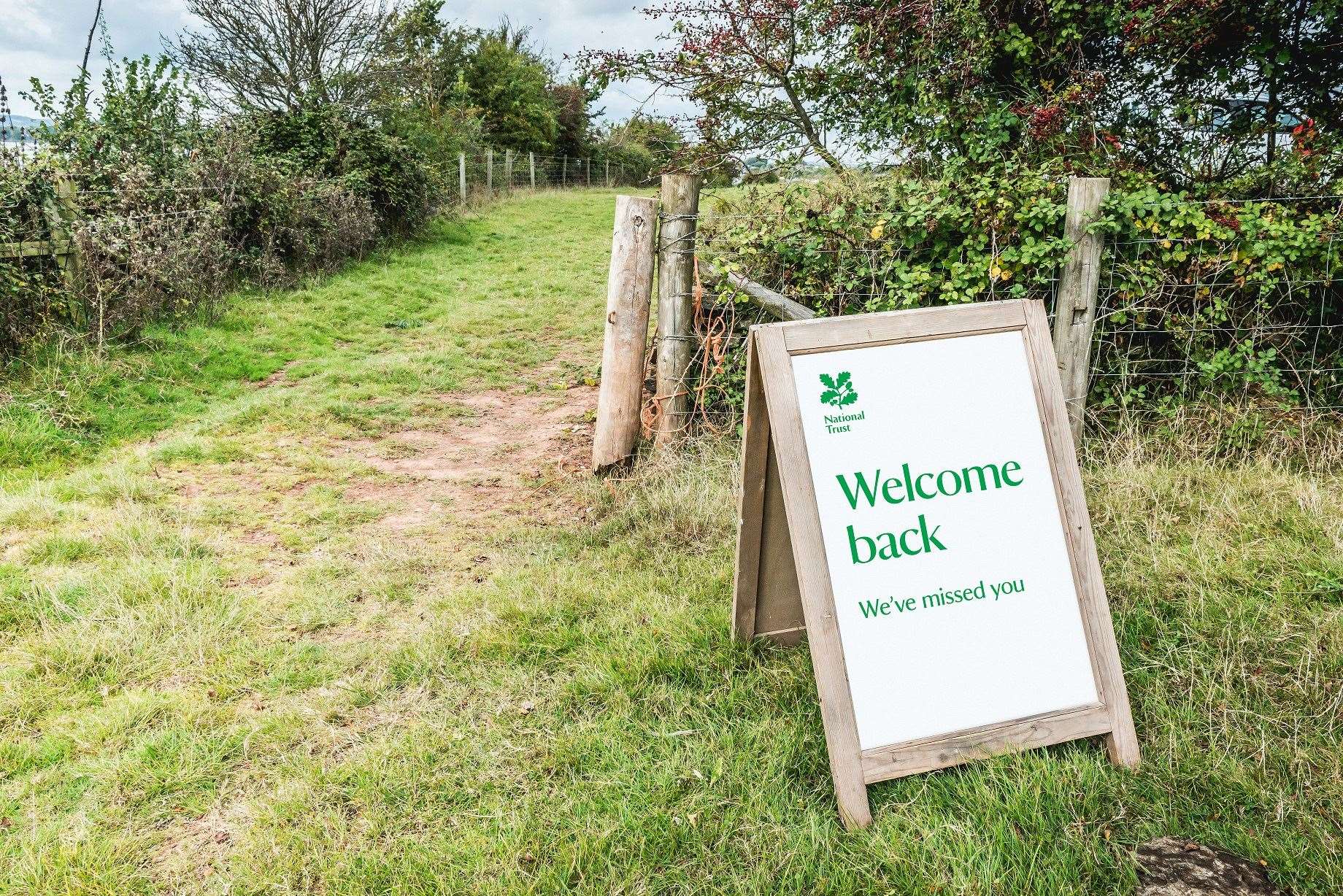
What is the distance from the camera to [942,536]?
2.31 metres

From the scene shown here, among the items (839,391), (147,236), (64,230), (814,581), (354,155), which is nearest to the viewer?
(814,581)

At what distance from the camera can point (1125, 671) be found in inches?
102

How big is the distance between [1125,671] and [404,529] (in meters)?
3.53

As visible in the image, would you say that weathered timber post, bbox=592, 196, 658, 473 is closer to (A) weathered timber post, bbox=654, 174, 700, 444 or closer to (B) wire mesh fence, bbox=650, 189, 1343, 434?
(A) weathered timber post, bbox=654, 174, 700, 444

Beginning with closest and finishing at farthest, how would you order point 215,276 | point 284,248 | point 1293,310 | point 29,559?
point 29,559, point 1293,310, point 215,276, point 284,248

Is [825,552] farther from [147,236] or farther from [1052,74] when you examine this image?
[147,236]

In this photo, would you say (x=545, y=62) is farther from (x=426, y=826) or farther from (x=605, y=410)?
(x=426, y=826)

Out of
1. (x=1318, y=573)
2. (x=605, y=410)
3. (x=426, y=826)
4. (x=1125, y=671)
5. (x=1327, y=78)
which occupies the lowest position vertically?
(x=426, y=826)

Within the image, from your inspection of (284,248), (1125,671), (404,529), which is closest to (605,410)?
(404,529)

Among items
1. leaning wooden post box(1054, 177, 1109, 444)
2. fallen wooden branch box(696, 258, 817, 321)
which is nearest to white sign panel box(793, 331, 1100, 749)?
leaning wooden post box(1054, 177, 1109, 444)

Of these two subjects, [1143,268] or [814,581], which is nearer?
[814,581]

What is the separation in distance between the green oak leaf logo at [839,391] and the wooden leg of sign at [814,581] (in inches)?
4.0

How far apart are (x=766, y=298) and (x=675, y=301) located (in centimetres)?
55

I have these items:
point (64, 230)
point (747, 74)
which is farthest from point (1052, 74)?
point (64, 230)
